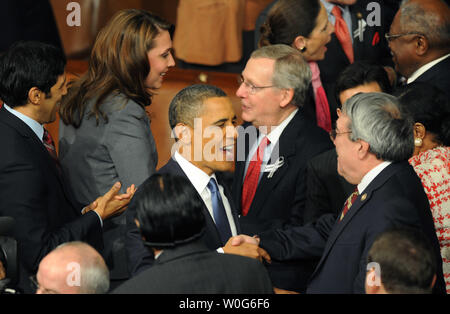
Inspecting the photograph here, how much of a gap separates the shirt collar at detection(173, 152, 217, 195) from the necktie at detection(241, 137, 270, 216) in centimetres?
79

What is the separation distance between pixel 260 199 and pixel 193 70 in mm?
3050

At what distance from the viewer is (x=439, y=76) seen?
169 inches

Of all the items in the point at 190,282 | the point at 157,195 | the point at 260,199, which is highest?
the point at 157,195

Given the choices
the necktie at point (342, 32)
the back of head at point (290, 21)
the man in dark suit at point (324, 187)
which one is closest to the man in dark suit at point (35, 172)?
the man in dark suit at point (324, 187)

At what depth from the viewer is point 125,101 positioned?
319cm

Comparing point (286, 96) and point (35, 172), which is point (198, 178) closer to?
point (35, 172)

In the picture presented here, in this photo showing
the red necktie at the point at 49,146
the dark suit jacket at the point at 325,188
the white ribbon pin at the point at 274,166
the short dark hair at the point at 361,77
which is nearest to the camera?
the red necktie at the point at 49,146

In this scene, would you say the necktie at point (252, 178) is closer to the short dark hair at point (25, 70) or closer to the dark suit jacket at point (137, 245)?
the dark suit jacket at point (137, 245)

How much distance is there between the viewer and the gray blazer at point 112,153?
3154 mm

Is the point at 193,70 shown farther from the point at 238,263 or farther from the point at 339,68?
the point at 238,263

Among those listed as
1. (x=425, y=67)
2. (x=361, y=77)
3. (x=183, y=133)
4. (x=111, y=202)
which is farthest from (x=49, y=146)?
(x=425, y=67)

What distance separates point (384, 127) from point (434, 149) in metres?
0.68

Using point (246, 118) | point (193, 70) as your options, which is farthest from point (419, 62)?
point (193, 70)

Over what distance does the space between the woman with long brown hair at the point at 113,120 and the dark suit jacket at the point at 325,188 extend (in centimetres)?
83
